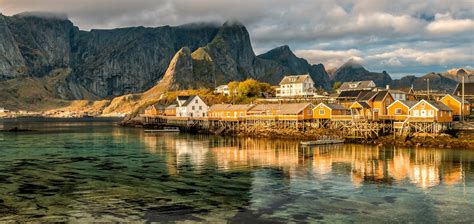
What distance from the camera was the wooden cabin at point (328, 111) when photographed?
257 feet

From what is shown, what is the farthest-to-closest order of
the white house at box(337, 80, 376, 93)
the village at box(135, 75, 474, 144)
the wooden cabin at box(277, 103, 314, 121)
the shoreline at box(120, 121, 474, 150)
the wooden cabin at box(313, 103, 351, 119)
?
the white house at box(337, 80, 376, 93), the wooden cabin at box(277, 103, 314, 121), the wooden cabin at box(313, 103, 351, 119), the village at box(135, 75, 474, 144), the shoreline at box(120, 121, 474, 150)

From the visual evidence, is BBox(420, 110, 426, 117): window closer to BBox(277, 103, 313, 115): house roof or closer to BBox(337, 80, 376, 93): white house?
BBox(277, 103, 313, 115): house roof

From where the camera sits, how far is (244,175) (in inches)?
1554

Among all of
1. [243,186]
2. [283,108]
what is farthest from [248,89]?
[243,186]

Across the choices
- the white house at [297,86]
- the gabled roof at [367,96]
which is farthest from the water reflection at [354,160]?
the white house at [297,86]

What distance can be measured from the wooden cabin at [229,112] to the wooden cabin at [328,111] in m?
18.9

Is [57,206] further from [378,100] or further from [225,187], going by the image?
[378,100]

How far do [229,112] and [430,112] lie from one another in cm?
4841

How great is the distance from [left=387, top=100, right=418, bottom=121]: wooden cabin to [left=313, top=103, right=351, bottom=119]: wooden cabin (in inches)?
353

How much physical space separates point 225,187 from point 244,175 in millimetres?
5847

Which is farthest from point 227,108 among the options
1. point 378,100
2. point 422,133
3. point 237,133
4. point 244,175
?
point 244,175

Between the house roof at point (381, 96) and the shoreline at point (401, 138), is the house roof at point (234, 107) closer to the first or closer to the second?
the shoreline at point (401, 138)

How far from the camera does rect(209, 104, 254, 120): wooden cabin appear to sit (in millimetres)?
96338

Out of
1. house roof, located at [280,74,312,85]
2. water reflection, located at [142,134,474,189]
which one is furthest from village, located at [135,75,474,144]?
house roof, located at [280,74,312,85]
